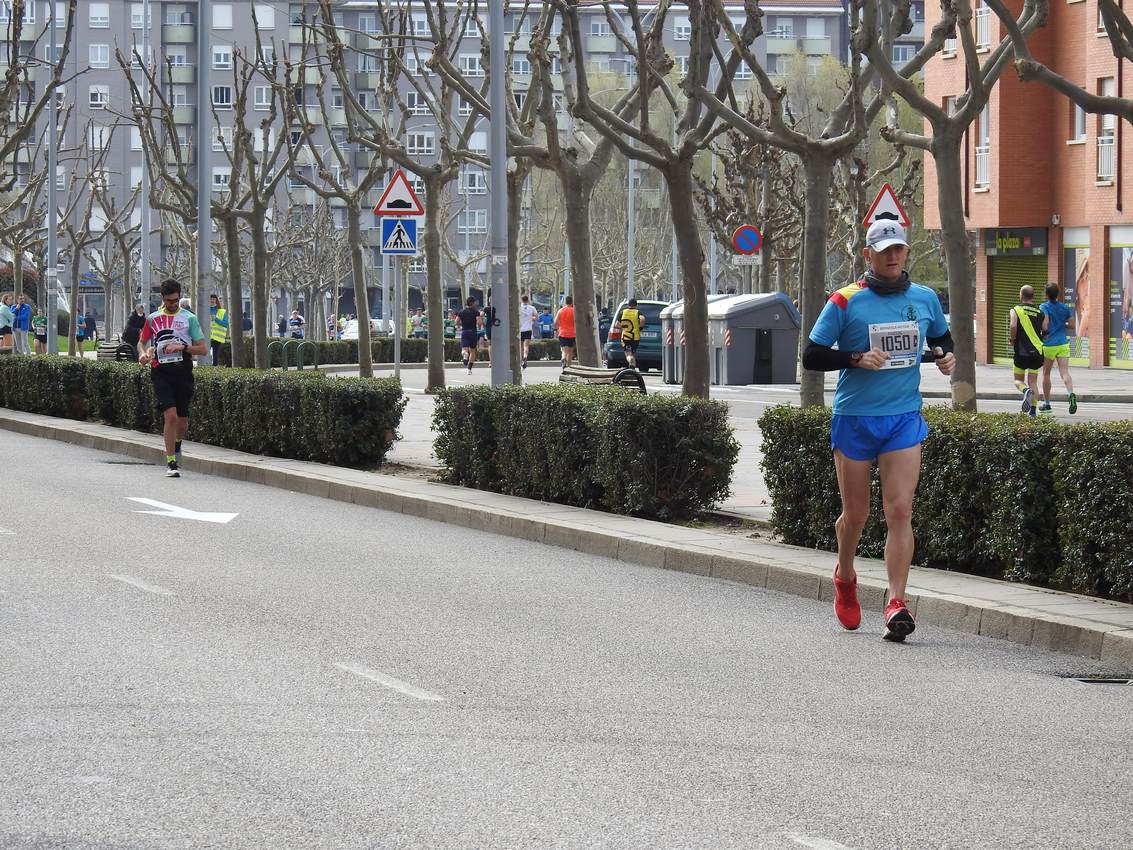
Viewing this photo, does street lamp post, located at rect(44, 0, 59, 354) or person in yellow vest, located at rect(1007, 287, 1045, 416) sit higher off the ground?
street lamp post, located at rect(44, 0, 59, 354)

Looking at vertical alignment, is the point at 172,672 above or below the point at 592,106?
below

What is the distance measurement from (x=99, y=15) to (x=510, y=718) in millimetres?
107859

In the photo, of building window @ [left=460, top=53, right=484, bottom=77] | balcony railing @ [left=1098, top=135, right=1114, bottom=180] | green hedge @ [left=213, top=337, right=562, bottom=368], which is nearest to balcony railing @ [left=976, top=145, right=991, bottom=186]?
balcony railing @ [left=1098, top=135, right=1114, bottom=180]

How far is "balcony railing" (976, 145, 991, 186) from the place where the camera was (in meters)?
48.7

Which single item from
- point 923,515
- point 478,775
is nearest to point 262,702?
point 478,775

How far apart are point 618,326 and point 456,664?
34.4 metres

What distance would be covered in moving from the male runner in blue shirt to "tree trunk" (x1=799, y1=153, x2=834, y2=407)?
819cm

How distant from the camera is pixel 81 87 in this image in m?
110

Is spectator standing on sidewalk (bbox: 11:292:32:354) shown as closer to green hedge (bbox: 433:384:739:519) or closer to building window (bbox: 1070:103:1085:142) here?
building window (bbox: 1070:103:1085:142)

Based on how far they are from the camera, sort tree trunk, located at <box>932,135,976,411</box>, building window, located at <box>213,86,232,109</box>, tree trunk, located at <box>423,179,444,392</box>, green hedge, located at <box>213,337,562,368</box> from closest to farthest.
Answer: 1. tree trunk, located at <box>932,135,976,411</box>
2. tree trunk, located at <box>423,179,444,392</box>
3. green hedge, located at <box>213,337,562,368</box>
4. building window, located at <box>213,86,232,109</box>

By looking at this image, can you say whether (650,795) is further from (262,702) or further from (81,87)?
(81,87)

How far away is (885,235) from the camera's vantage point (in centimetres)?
902

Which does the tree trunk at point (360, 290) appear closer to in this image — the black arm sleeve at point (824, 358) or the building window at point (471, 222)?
the black arm sleeve at point (824, 358)

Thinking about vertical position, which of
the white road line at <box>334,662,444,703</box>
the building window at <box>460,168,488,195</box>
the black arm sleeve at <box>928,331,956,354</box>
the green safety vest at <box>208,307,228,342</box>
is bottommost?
the white road line at <box>334,662,444,703</box>
